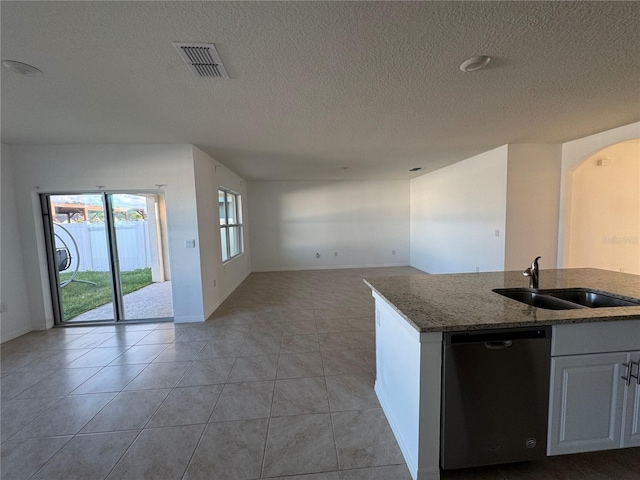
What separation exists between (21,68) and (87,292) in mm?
3468

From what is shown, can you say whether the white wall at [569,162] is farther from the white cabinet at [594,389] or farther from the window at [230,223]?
the window at [230,223]

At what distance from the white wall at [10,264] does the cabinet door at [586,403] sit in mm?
5717

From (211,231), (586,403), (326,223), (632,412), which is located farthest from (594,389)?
(326,223)

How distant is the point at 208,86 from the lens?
2014mm

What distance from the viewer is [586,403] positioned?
139 cm

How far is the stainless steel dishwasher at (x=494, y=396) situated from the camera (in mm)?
1303

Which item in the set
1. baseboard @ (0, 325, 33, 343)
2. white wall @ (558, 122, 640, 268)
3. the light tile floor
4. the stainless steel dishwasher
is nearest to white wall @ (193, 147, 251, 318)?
the light tile floor

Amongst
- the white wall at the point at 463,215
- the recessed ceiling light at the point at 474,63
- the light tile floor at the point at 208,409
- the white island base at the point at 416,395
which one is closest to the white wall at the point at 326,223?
the white wall at the point at 463,215

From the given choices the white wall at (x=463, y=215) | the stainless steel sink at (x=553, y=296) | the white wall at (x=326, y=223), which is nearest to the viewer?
the stainless steel sink at (x=553, y=296)

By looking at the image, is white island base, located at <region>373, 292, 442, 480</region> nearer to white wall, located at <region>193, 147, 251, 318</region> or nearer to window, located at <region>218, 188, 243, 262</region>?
white wall, located at <region>193, 147, 251, 318</region>

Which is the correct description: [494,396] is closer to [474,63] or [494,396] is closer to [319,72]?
[474,63]

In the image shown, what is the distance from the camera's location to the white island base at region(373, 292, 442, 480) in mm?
1298

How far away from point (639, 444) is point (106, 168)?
568cm

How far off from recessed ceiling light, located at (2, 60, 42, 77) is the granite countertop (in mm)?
2871
